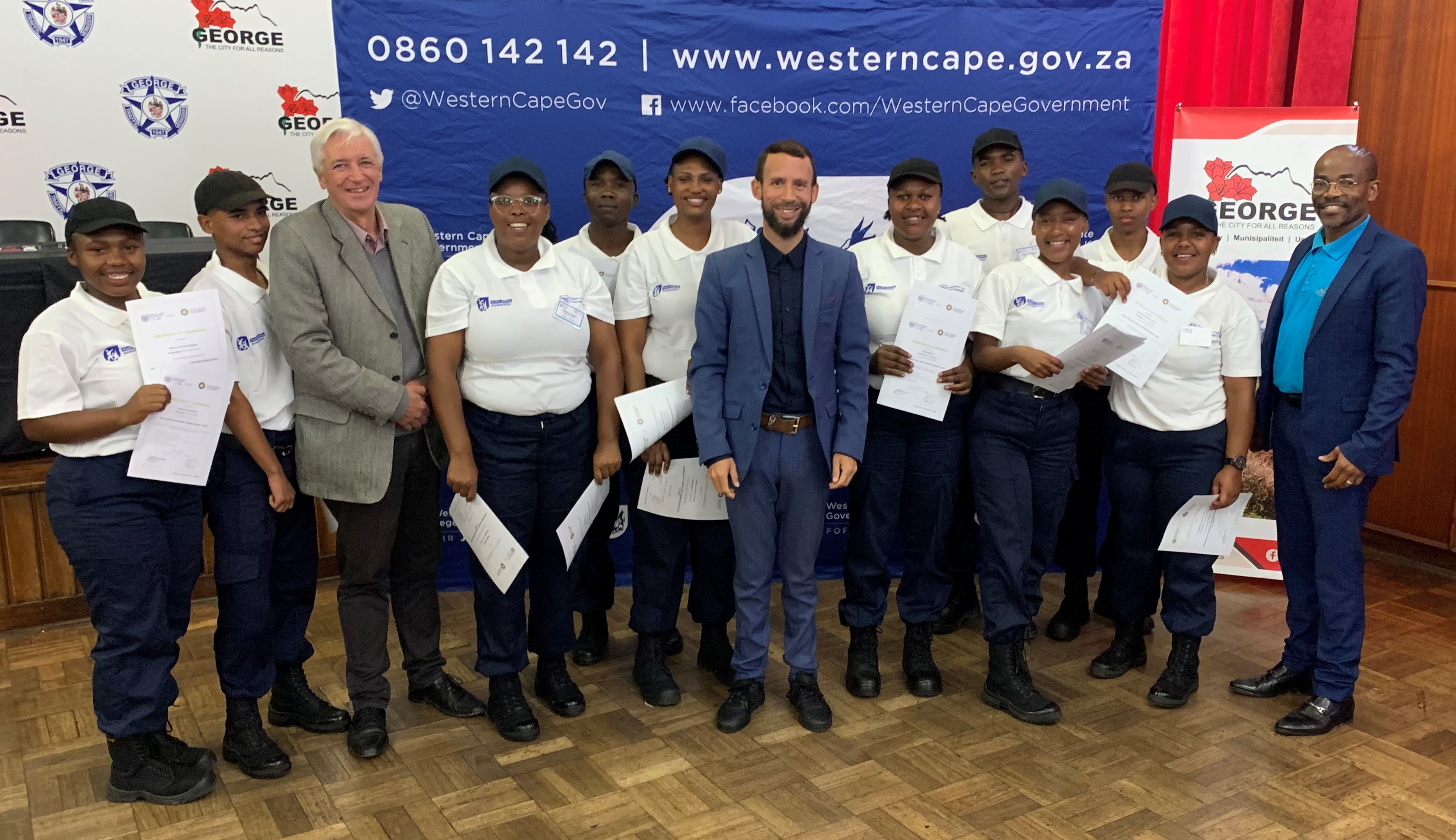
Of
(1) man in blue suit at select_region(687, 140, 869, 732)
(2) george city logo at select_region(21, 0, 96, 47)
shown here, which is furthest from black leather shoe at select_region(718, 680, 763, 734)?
(2) george city logo at select_region(21, 0, 96, 47)

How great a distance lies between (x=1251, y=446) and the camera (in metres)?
3.55

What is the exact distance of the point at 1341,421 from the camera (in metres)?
3.14

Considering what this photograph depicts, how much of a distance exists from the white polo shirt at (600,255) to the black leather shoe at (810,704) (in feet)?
4.52

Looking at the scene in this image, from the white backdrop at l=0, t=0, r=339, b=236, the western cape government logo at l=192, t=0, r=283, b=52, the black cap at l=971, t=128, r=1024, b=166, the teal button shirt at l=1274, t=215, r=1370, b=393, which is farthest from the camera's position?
A: the western cape government logo at l=192, t=0, r=283, b=52

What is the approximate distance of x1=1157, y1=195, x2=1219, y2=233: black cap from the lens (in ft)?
10.5

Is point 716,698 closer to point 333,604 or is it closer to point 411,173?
point 333,604

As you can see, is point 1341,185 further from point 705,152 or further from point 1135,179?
point 705,152

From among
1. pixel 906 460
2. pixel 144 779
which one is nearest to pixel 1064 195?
pixel 906 460

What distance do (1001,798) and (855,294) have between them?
146cm

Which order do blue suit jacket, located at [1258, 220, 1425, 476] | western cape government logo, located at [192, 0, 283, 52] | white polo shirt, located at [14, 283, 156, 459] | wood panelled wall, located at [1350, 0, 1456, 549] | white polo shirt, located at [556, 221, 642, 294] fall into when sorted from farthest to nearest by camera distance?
wood panelled wall, located at [1350, 0, 1456, 549]
western cape government logo, located at [192, 0, 283, 52]
white polo shirt, located at [556, 221, 642, 294]
blue suit jacket, located at [1258, 220, 1425, 476]
white polo shirt, located at [14, 283, 156, 459]

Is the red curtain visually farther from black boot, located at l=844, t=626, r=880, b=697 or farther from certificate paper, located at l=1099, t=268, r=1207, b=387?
black boot, located at l=844, t=626, r=880, b=697

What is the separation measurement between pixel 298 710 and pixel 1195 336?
9.79 feet

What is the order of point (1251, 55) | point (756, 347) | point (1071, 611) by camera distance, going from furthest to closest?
point (1251, 55), point (1071, 611), point (756, 347)

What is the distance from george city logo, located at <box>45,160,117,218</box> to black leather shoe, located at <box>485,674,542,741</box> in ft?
8.67
